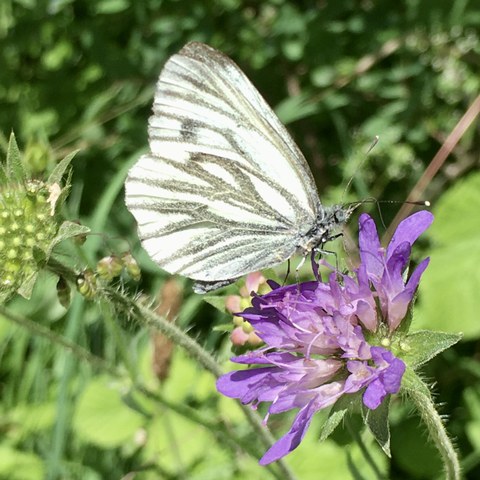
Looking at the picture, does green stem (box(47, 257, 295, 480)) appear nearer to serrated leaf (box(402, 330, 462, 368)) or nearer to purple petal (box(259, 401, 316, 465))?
purple petal (box(259, 401, 316, 465))

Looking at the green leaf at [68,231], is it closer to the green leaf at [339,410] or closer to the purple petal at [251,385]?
the purple petal at [251,385]

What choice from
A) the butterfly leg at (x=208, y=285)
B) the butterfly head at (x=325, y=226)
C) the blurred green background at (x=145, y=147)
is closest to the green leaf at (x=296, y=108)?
the blurred green background at (x=145, y=147)

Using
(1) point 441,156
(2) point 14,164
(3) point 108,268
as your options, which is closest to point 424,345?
(3) point 108,268

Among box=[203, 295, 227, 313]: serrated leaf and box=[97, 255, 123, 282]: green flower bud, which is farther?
box=[203, 295, 227, 313]: serrated leaf

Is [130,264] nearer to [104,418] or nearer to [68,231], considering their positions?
[68,231]

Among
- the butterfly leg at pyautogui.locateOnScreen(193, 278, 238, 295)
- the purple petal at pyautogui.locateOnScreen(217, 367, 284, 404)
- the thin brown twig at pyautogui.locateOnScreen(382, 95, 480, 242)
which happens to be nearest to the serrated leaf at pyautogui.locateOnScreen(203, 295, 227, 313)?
the butterfly leg at pyautogui.locateOnScreen(193, 278, 238, 295)

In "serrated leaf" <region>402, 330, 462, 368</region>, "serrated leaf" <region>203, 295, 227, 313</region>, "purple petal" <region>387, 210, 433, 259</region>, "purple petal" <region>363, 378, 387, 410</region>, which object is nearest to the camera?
"purple petal" <region>363, 378, 387, 410</region>

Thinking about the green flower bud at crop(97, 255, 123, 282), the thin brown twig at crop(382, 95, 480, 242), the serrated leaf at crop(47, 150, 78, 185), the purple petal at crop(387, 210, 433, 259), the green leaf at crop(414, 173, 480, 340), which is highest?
the serrated leaf at crop(47, 150, 78, 185)
